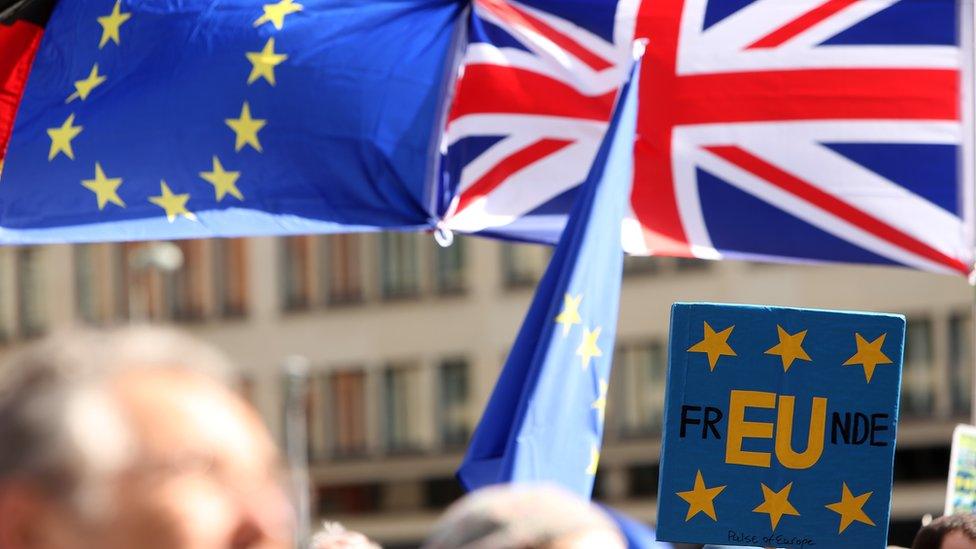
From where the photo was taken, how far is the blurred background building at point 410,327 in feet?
98.8

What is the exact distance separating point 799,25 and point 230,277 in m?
31.3

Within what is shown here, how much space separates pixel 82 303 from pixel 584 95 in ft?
109

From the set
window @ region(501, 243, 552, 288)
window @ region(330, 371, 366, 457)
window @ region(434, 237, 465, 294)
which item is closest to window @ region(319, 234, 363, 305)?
window @ region(330, 371, 366, 457)

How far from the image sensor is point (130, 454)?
142cm

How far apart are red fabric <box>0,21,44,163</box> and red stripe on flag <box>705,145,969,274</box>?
2248mm

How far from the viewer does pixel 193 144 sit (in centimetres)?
639

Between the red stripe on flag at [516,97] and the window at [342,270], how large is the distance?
29297 mm

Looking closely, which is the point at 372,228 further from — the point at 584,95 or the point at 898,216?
the point at 898,216

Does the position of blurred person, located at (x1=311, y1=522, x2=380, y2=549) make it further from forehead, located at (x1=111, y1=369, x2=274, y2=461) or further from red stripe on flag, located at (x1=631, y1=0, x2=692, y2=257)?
forehead, located at (x1=111, y1=369, x2=274, y2=461)

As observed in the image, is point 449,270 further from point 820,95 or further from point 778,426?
point 778,426

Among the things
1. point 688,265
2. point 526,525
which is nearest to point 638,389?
point 688,265

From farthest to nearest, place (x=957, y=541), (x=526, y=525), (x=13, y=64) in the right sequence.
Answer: (x=13, y=64), (x=957, y=541), (x=526, y=525)

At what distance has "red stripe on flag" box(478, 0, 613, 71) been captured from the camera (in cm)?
643

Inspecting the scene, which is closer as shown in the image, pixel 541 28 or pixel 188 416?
pixel 188 416
